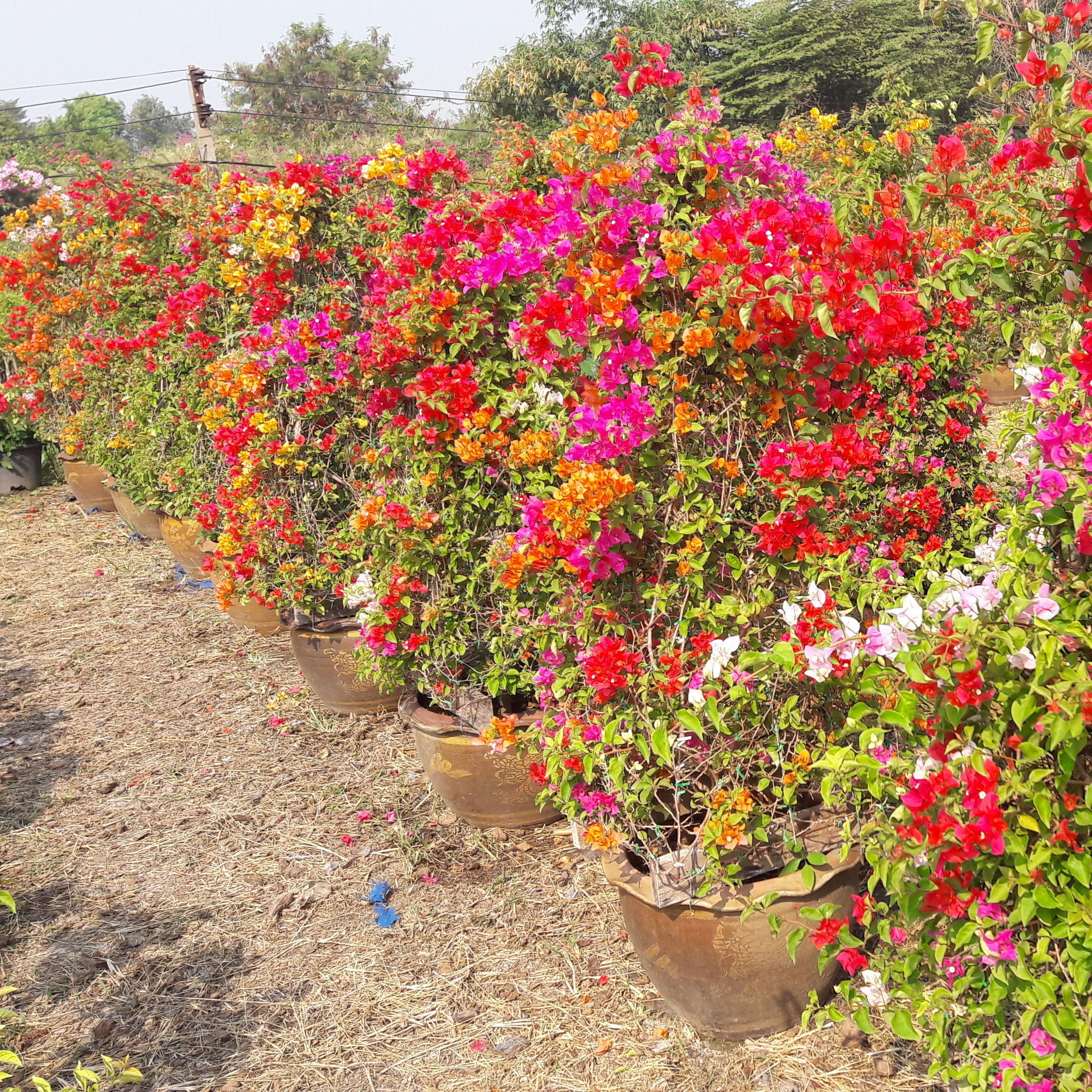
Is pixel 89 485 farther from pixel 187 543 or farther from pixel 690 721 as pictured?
pixel 690 721

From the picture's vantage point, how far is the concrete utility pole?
11.7m

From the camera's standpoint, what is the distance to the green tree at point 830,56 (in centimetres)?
2203

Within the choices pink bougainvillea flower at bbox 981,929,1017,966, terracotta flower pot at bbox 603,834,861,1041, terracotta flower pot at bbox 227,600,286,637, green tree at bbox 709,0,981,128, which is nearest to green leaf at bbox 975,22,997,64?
pink bougainvillea flower at bbox 981,929,1017,966

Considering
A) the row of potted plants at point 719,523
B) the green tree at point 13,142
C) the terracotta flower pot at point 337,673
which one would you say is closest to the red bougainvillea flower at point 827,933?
the row of potted plants at point 719,523

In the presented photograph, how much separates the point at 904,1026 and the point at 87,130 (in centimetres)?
4990

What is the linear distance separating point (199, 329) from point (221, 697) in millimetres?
1748

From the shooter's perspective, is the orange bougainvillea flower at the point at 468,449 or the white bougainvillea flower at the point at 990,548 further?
the orange bougainvillea flower at the point at 468,449

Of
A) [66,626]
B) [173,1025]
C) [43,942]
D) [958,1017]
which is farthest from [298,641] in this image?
[958,1017]

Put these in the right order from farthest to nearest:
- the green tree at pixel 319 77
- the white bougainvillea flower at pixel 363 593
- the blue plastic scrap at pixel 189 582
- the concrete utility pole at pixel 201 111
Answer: the green tree at pixel 319 77 → the concrete utility pole at pixel 201 111 → the blue plastic scrap at pixel 189 582 → the white bougainvillea flower at pixel 363 593

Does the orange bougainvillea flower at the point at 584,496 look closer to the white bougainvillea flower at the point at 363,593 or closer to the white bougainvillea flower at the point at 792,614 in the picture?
the white bougainvillea flower at the point at 792,614

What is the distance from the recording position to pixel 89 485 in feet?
23.0

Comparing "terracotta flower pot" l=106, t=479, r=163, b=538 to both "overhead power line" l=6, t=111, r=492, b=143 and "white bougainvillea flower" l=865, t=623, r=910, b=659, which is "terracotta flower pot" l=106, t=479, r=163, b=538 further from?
"overhead power line" l=6, t=111, r=492, b=143

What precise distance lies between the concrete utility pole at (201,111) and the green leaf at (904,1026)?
12.3 metres

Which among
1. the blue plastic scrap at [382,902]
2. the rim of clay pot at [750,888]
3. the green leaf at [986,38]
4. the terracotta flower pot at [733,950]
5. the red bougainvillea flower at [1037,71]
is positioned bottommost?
the blue plastic scrap at [382,902]
